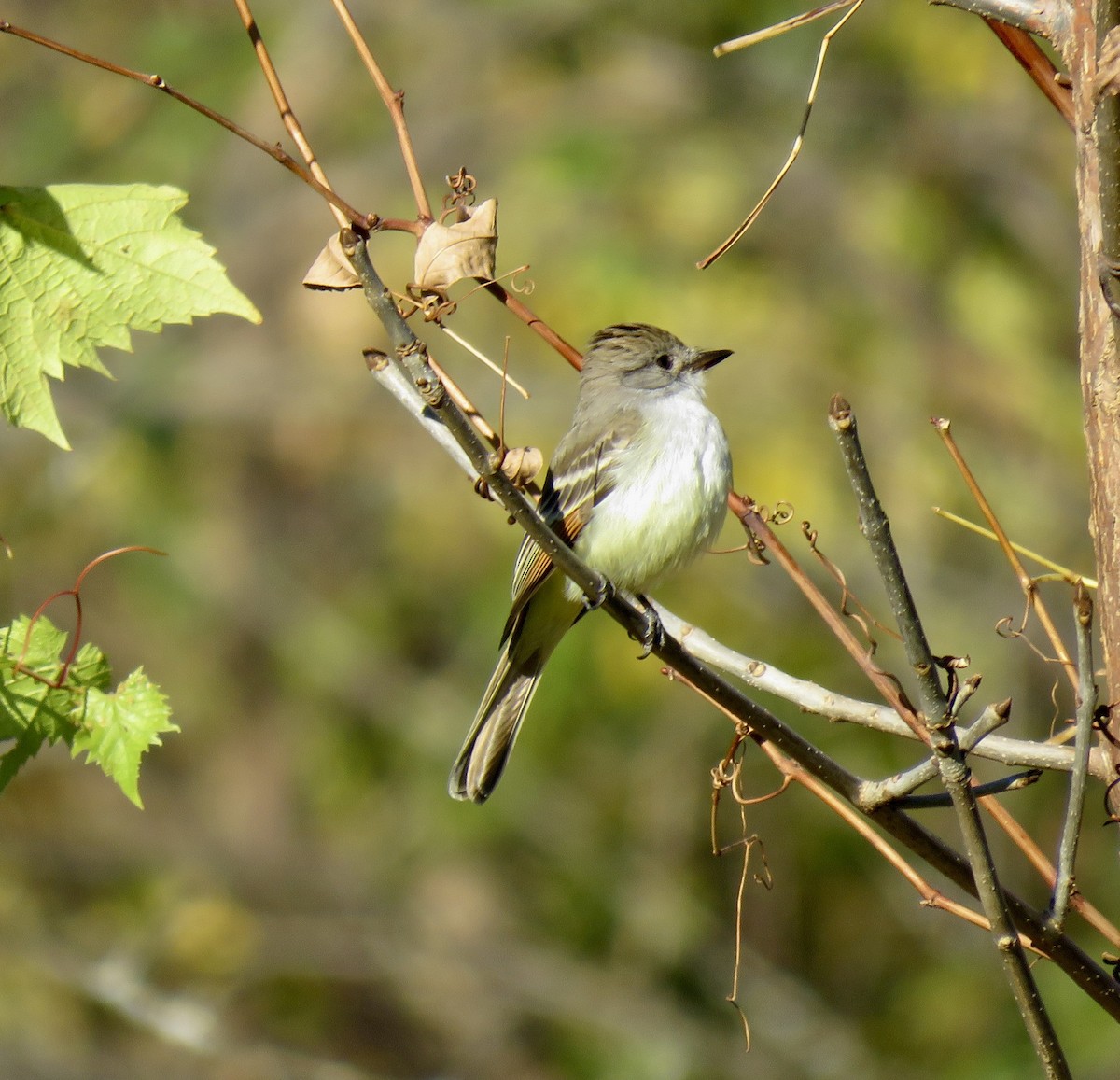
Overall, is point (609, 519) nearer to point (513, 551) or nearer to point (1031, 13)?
point (1031, 13)

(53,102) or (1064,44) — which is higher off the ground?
(53,102)

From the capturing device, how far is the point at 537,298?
8383mm

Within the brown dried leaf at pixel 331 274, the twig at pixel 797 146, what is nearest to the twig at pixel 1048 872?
the twig at pixel 797 146

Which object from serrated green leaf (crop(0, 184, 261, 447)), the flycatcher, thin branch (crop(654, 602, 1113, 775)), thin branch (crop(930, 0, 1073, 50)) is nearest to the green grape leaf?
serrated green leaf (crop(0, 184, 261, 447))

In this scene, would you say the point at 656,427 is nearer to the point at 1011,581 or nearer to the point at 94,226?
the point at 94,226

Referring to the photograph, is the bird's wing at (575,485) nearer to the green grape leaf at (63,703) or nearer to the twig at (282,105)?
the green grape leaf at (63,703)

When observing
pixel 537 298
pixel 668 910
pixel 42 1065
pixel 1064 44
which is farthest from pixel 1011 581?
pixel 1064 44

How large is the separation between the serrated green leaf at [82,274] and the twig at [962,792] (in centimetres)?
105

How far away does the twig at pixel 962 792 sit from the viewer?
1.61m

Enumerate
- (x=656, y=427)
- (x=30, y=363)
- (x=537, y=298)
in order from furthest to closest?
1. (x=537, y=298)
2. (x=656, y=427)
3. (x=30, y=363)

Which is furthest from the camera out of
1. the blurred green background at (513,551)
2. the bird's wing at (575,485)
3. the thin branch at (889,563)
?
the blurred green background at (513,551)

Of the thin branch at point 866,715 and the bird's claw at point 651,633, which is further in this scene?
the bird's claw at point 651,633

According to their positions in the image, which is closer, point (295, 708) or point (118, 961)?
point (118, 961)

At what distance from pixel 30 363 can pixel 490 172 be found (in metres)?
7.31
